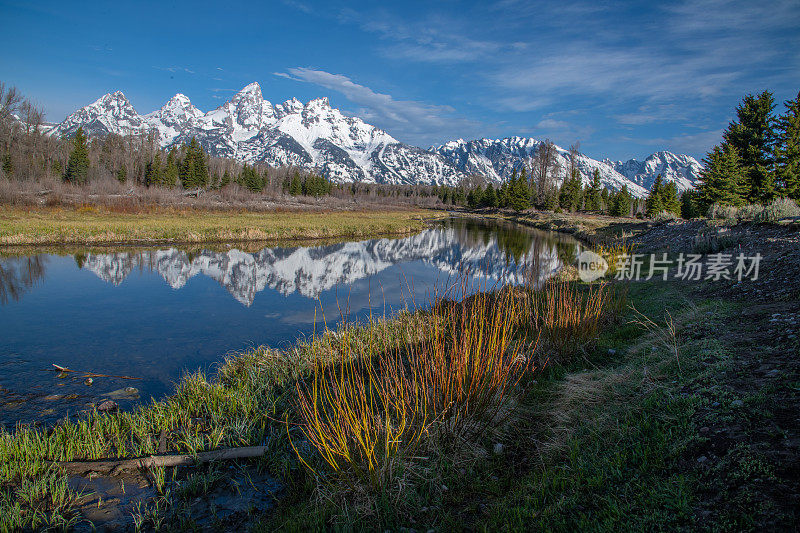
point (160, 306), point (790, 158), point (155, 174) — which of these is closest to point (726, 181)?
point (790, 158)

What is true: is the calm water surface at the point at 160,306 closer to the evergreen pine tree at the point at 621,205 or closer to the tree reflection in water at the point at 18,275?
the tree reflection in water at the point at 18,275

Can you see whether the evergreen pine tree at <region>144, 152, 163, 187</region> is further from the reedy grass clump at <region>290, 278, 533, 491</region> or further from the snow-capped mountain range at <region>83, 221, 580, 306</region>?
the reedy grass clump at <region>290, 278, 533, 491</region>

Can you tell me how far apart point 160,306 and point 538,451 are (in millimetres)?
13876

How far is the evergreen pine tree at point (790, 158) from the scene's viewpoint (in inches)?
1097

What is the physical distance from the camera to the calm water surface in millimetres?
7547

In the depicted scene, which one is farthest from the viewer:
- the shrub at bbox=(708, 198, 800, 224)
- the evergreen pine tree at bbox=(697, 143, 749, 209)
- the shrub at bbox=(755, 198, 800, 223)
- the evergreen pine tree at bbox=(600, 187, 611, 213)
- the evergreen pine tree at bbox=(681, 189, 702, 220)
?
the evergreen pine tree at bbox=(600, 187, 611, 213)

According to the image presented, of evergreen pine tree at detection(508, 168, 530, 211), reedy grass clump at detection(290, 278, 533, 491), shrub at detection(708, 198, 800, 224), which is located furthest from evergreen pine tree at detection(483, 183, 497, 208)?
reedy grass clump at detection(290, 278, 533, 491)

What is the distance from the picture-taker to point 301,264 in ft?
73.9

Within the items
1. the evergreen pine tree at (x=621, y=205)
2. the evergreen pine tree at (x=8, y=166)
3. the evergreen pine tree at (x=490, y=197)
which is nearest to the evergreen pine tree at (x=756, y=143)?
the evergreen pine tree at (x=621, y=205)

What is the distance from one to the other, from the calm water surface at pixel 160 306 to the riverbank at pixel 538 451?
172 centimetres

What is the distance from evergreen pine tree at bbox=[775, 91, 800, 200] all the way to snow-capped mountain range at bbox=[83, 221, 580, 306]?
16308 mm

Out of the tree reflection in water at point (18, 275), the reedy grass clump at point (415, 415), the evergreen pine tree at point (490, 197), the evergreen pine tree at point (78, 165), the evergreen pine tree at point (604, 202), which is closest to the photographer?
the reedy grass clump at point (415, 415)

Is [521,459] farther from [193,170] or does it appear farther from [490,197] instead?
[490,197]

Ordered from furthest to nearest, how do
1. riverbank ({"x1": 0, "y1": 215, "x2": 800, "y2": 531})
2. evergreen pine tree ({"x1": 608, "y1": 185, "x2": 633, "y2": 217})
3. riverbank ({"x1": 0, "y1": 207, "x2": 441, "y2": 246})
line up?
evergreen pine tree ({"x1": 608, "y1": 185, "x2": 633, "y2": 217})
riverbank ({"x1": 0, "y1": 207, "x2": 441, "y2": 246})
riverbank ({"x1": 0, "y1": 215, "x2": 800, "y2": 531})
